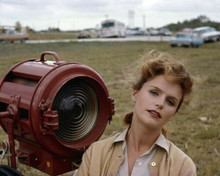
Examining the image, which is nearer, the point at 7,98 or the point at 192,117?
the point at 7,98

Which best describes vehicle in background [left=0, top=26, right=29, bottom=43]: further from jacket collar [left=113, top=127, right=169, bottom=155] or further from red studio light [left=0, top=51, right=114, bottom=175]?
jacket collar [left=113, top=127, right=169, bottom=155]

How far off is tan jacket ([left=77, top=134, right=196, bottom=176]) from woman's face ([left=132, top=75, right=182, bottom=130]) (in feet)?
0.54

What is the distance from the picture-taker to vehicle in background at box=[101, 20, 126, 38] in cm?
3453

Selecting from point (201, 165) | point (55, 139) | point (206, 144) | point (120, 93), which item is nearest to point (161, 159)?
point (55, 139)

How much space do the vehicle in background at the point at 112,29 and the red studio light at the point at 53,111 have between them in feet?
107

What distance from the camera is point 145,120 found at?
6.23 ft

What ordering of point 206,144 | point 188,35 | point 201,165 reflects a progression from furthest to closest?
point 188,35 → point 206,144 → point 201,165

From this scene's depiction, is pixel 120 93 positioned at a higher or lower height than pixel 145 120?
lower

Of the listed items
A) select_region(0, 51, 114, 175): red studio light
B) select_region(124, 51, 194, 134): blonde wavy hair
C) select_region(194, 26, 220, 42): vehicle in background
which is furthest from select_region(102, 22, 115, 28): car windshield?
select_region(124, 51, 194, 134): blonde wavy hair

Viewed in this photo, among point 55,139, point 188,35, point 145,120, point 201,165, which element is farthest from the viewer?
point 188,35

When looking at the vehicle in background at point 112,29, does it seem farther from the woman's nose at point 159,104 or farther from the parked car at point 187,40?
the woman's nose at point 159,104

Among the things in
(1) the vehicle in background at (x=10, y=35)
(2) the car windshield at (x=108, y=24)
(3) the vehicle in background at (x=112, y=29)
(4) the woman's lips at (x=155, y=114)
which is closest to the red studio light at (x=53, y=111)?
(4) the woman's lips at (x=155, y=114)

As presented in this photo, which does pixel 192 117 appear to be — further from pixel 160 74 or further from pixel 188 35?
pixel 188 35

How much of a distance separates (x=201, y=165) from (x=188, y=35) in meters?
16.2
